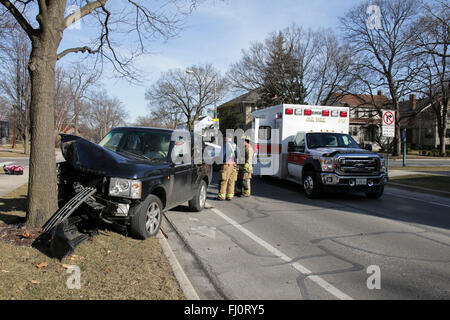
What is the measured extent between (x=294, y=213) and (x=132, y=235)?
422cm

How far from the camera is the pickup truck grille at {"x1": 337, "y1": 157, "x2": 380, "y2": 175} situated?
9805 mm

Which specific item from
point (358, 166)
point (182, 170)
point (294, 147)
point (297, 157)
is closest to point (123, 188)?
point (182, 170)

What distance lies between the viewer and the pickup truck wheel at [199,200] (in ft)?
27.1

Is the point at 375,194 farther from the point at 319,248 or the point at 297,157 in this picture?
the point at 319,248

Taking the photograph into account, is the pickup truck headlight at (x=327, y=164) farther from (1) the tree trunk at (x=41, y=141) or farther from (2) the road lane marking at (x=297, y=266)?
(1) the tree trunk at (x=41, y=141)

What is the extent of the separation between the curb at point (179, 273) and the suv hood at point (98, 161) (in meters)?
1.13

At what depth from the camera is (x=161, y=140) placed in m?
6.92

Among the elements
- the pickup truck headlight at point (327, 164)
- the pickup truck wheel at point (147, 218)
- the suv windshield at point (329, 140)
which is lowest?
the pickup truck wheel at point (147, 218)

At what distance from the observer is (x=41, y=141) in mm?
5578

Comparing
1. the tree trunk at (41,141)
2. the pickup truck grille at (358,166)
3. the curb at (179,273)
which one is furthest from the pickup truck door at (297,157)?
the tree trunk at (41,141)

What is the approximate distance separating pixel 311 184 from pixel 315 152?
944 millimetres

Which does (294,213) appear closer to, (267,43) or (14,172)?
(14,172)

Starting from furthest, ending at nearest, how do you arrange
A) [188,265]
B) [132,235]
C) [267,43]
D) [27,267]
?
1. [267,43]
2. [132,235]
3. [188,265]
4. [27,267]
